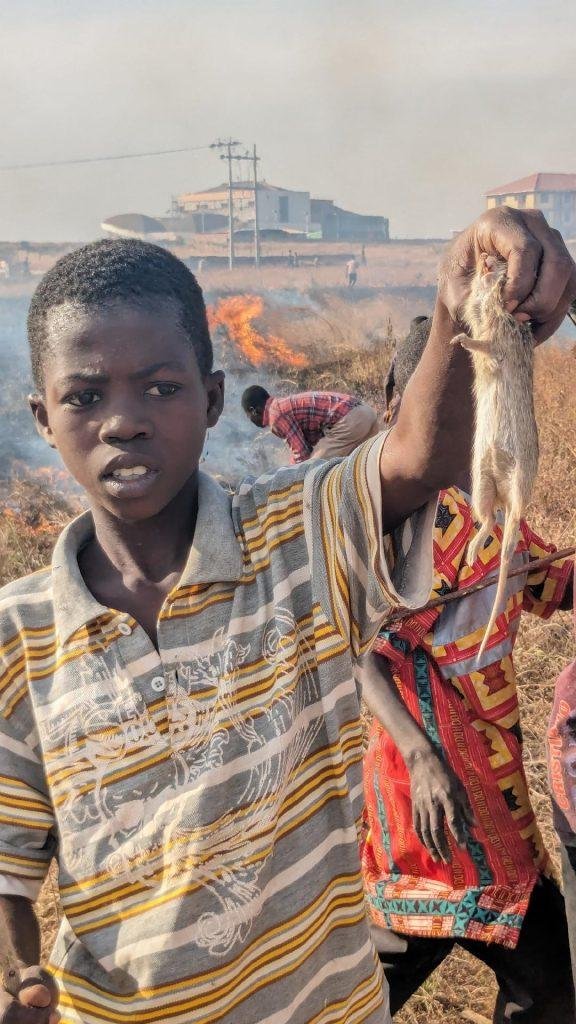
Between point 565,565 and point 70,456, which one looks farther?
point 565,565

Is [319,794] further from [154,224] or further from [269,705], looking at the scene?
[154,224]

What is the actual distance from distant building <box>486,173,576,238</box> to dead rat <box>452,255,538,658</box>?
2933 cm

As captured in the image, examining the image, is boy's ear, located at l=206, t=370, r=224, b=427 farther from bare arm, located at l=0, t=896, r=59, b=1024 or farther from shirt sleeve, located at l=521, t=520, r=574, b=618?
shirt sleeve, located at l=521, t=520, r=574, b=618

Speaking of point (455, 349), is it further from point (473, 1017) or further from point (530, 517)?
point (530, 517)

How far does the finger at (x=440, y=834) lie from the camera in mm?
2125

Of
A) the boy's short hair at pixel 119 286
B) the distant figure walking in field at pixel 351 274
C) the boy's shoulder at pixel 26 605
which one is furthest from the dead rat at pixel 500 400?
the distant figure walking in field at pixel 351 274

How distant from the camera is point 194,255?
29.7 metres

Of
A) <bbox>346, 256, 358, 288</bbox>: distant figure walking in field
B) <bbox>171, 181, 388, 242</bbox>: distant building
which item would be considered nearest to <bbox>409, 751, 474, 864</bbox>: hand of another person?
<bbox>346, 256, 358, 288</bbox>: distant figure walking in field

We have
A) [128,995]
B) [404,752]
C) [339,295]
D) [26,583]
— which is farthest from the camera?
[339,295]

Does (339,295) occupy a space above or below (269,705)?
above

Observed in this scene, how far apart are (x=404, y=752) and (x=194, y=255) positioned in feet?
95.1

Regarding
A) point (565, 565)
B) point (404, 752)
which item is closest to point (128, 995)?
point (404, 752)

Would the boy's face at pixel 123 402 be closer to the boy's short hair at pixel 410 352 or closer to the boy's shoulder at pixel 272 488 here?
the boy's shoulder at pixel 272 488

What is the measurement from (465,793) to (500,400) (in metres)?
1.37
